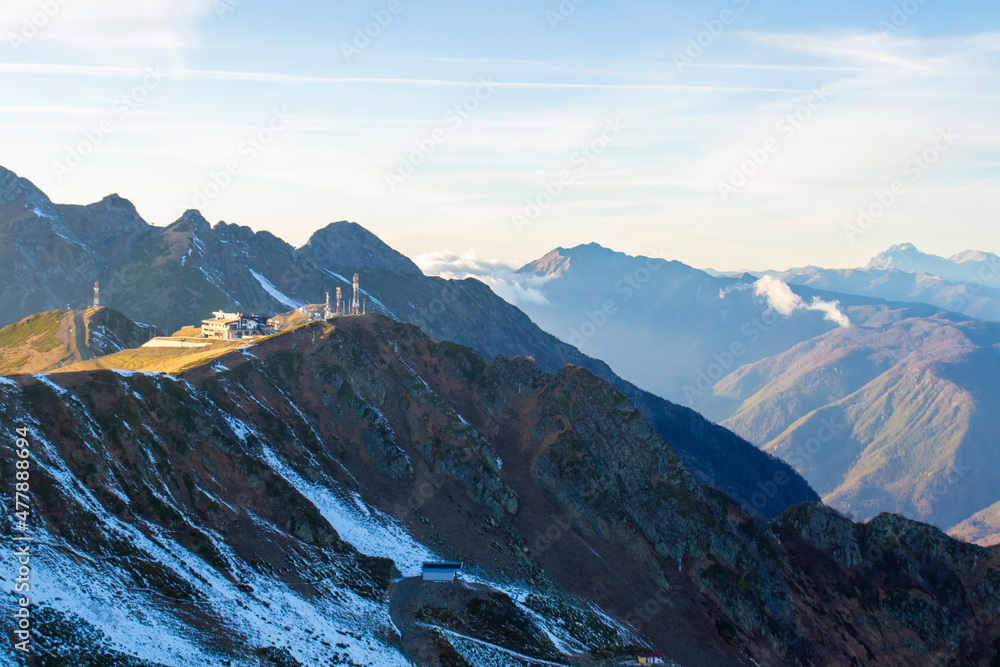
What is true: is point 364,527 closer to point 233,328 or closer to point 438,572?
point 438,572

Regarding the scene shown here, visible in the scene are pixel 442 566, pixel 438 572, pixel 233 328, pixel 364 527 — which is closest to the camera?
pixel 438 572

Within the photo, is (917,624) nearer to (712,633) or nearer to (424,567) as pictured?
(712,633)

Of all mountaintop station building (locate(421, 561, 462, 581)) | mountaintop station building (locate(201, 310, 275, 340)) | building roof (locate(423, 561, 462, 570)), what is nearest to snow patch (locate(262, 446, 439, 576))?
building roof (locate(423, 561, 462, 570))

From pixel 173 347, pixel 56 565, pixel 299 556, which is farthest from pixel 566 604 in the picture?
pixel 173 347

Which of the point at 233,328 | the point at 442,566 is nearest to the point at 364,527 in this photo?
the point at 442,566

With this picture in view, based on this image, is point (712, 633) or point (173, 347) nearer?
point (712, 633)

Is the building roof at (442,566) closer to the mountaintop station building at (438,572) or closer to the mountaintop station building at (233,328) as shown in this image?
Answer: the mountaintop station building at (438,572)

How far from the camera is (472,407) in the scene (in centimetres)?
16738

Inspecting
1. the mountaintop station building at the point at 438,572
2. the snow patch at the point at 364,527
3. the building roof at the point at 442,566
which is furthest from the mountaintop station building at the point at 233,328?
the mountaintop station building at the point at 438,572

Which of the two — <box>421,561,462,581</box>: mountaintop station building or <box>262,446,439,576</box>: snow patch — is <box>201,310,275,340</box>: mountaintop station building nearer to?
<box>262,446,439,576</box>: snow patch

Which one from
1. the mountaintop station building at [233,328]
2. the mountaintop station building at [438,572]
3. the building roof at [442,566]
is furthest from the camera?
the mountaintop station building at [233,328]

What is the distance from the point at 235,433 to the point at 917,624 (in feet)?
420

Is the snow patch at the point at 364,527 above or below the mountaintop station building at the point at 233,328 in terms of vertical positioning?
below

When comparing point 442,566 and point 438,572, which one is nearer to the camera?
point 438,572
